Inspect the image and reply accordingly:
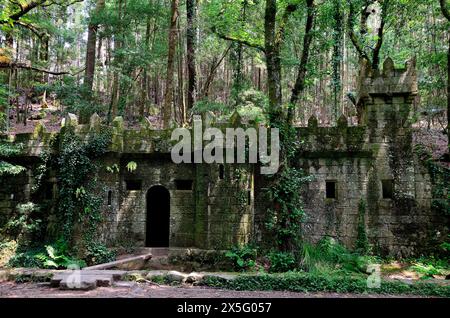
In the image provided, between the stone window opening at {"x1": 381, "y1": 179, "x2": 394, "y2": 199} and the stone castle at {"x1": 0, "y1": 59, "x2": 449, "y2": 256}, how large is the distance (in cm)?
3

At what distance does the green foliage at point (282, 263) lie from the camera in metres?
10.2

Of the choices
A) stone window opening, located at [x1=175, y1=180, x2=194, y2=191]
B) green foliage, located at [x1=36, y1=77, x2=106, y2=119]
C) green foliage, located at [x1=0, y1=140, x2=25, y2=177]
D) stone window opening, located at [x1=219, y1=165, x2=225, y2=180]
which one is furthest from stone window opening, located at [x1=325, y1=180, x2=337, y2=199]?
green foliage, located at [x1=36, y1=77, x2=106, y2=119]

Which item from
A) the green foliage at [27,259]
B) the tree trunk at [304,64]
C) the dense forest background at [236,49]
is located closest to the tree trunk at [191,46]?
the dense forest background at [236,49]

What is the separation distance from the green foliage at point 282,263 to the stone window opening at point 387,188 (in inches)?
147

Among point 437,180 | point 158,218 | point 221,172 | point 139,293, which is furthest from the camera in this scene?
point 158,218

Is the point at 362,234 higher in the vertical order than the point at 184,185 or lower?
lower

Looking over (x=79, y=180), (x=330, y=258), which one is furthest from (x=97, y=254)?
(x=330, y=258)

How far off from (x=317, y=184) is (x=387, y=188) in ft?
7.14

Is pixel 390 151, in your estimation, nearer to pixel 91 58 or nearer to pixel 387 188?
pixel 387 188

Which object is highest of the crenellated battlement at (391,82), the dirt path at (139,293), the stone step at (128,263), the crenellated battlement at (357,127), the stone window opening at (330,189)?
the crenellated battlement at (391,82)

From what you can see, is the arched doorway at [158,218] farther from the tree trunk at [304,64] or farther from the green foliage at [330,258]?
the tree trunk at [304,64]

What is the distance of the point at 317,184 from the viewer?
1173 cm

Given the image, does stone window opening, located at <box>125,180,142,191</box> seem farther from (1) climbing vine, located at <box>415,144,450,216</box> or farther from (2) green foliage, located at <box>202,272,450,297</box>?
(1) climbing vine, located at <box>415,144,450,216</box>

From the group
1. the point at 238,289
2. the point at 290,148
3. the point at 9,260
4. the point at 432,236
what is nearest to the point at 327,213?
the point at 290,148
